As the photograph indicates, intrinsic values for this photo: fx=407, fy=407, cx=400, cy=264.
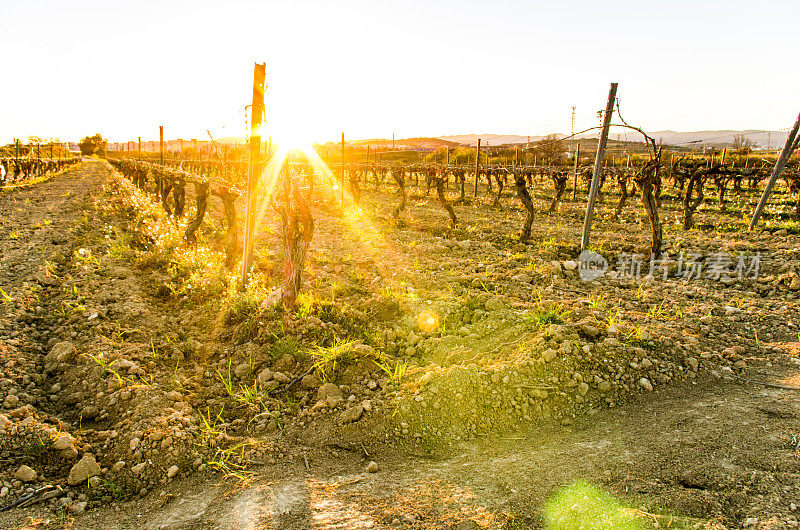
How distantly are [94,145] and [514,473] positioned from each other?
117163mm

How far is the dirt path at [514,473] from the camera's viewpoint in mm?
2508

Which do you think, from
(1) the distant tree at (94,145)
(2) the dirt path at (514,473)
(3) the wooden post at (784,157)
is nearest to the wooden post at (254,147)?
(2) the dirt path at (514,473)

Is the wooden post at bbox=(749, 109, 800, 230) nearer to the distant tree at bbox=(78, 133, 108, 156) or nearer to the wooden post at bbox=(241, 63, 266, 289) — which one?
the wooden post at bbox=(241, 63, 266, 289)

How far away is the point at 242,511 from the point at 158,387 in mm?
1984

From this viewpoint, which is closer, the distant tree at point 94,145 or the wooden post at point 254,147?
the wooden post at point 254,147

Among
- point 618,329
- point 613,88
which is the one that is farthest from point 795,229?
point 618,329

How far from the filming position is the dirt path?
8.23 ft

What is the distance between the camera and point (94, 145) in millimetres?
92312

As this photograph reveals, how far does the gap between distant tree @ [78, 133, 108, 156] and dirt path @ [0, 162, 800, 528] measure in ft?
367

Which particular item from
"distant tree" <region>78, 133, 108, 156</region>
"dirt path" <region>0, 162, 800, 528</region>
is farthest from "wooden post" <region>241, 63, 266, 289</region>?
"distant tree" <region>78, 133, 108, 156</region>

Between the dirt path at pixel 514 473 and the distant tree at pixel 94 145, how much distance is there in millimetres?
111865

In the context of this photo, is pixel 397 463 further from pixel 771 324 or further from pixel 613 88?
pixel 613 88

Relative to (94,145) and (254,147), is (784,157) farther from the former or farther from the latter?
(94,145)

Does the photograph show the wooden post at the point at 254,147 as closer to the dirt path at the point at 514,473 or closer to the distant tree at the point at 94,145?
the dirt path at the point at 514,473
